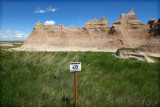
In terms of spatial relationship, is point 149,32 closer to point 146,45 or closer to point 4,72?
point 146,45

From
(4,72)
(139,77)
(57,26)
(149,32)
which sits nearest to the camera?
(4,72)

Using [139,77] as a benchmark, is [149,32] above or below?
above

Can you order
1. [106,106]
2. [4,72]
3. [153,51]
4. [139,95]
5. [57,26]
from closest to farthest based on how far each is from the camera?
[106,106]
[139,95]
[4,72]
[153,51]
[57,26]

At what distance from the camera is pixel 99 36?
Answer: 35.0 m

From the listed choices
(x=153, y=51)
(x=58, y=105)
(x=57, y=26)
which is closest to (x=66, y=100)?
(x=58, y=105)

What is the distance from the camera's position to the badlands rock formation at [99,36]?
28578 mm

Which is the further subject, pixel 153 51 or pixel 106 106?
pixel 153 51

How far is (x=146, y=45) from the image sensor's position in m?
26.5

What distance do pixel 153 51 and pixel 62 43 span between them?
29308 mm

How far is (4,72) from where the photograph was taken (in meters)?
3.61

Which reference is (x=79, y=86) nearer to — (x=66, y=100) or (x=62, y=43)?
(x=66, y=100)

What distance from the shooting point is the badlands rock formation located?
93.8 ft

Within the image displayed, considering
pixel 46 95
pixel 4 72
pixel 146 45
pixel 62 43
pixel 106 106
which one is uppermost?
pixel 62 43

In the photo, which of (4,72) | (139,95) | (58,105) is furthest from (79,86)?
(4,72)
